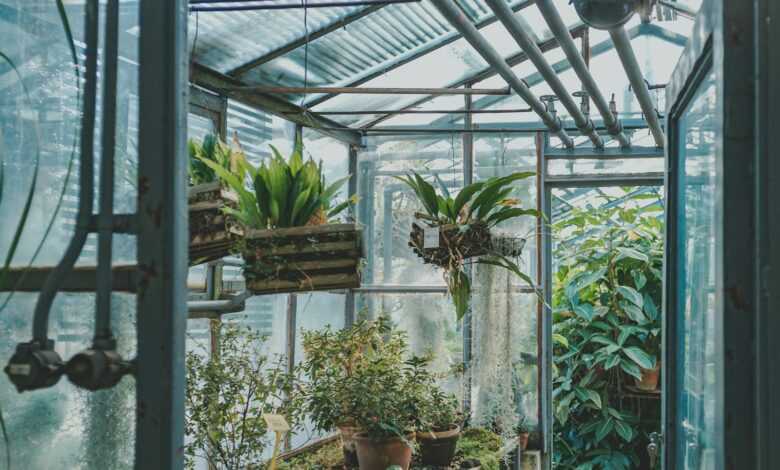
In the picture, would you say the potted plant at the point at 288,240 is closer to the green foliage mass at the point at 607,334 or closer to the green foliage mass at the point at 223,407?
the green foliage mass at the point at 223,407

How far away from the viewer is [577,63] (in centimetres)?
360

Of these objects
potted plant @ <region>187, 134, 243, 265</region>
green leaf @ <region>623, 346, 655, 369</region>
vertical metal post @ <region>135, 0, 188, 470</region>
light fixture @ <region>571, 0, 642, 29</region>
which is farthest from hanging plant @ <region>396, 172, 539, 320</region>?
vertical metal post @ <region>135, 0, 188, 470</region>

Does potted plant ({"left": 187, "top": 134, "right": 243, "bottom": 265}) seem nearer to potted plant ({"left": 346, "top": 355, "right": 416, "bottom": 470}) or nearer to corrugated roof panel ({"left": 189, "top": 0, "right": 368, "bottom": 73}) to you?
potted plant ({"left": 346, "top": 355, "right": 416, "bottom": 470})

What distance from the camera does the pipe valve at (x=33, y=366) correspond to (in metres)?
0.94

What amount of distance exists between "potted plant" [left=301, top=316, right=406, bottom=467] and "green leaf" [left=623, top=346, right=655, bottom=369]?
8.22 feet

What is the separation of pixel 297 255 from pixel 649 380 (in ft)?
14.2

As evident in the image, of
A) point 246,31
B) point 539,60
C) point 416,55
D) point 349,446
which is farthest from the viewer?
point 416,55

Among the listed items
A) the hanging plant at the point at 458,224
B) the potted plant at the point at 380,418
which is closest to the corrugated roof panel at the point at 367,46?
the hanging plant at the point at 458,224

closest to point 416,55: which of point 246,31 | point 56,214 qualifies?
point 246,31

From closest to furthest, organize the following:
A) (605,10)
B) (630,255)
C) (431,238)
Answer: (605,10) → (431,238) → (630,255)

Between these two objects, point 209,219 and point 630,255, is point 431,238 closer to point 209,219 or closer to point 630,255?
point 209,219

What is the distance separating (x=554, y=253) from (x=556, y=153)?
138 centimetres

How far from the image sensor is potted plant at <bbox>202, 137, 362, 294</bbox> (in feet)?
8.13

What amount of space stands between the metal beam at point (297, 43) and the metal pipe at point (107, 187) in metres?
3.44
